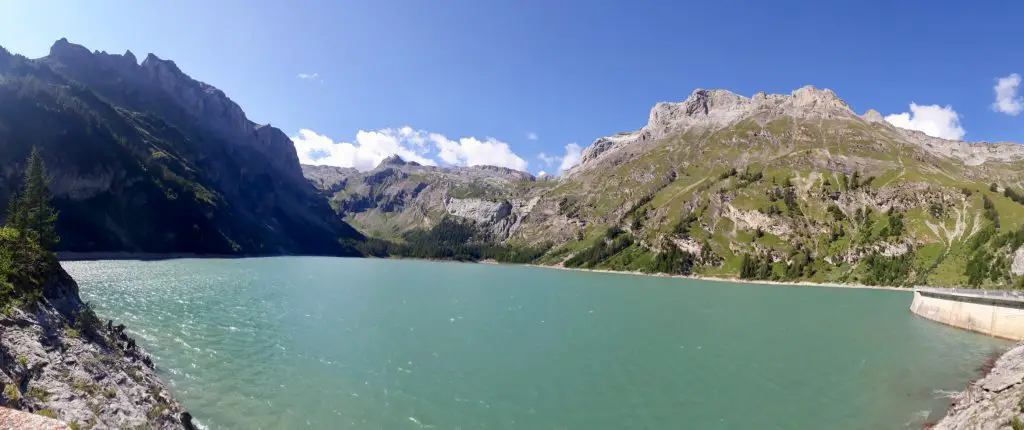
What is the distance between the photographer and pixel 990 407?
27531 mm

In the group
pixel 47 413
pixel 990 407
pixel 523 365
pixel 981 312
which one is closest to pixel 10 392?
pixel 47 413

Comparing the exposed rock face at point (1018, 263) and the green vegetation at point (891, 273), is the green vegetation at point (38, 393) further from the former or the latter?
the green vegetation at point (891, 273)

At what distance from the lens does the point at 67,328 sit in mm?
30750

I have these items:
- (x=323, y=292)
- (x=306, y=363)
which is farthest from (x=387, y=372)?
(x=323, y=292)

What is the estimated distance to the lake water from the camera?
3114 centimetres

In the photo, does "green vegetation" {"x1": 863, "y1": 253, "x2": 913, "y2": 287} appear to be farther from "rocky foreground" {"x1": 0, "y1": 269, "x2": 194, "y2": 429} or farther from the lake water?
"rocky foreground" {"x1": 0, "y1": 269, "x2": 194, "y2": 429}

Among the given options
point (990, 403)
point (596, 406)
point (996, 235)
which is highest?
point (996, 235)

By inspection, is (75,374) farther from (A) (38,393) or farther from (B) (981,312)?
(B) (981,312)

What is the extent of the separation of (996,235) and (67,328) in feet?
827

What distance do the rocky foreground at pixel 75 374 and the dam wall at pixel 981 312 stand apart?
106m

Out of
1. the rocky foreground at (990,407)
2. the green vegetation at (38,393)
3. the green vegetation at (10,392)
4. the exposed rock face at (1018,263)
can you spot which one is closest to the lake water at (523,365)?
the rocky foreground at (990,407)

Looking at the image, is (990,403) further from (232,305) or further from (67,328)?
(232,305)

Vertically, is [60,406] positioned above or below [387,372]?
above

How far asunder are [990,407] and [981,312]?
69.3 metres
